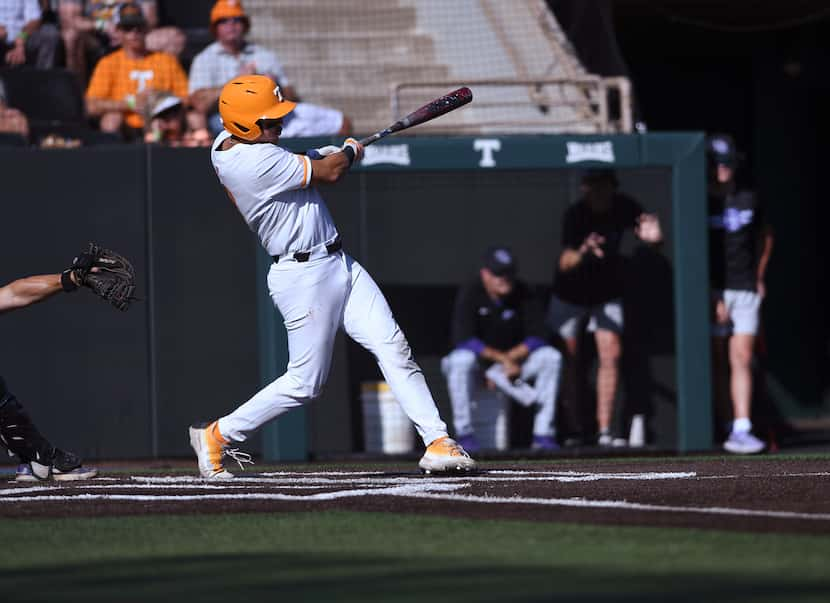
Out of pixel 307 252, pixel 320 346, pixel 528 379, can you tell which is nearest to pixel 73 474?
pixel 320 346

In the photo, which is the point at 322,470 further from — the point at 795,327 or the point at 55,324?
the point at 795,327

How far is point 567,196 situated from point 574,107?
8.25 feet

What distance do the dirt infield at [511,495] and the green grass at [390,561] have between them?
0.94ft

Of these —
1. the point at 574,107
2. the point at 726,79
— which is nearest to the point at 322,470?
the point at 574,107

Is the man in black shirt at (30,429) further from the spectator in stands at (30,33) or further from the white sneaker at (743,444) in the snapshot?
the spectator in stands at (30,33)

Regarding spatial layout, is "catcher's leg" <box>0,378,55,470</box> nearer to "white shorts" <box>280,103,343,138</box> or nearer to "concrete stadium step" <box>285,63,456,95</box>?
"white shorts" <box>280,103,343,138</box>

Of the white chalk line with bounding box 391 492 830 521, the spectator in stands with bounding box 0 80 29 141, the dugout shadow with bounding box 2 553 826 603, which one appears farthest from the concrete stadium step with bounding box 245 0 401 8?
the dugout shadow with bounding box 2 553 826 603

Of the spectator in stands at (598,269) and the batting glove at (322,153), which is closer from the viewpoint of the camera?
the batting glove at (322,153)

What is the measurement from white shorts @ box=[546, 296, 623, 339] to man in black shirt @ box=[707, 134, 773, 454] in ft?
2.32

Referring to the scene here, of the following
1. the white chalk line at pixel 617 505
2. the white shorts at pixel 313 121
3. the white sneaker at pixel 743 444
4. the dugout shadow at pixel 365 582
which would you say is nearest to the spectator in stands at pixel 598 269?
the white sneaker at pixel 743 444

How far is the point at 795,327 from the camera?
14711mm

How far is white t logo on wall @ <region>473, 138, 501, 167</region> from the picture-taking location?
10562 millimetres

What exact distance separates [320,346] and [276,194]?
692 mm

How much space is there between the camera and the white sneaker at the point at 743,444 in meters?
10.4
